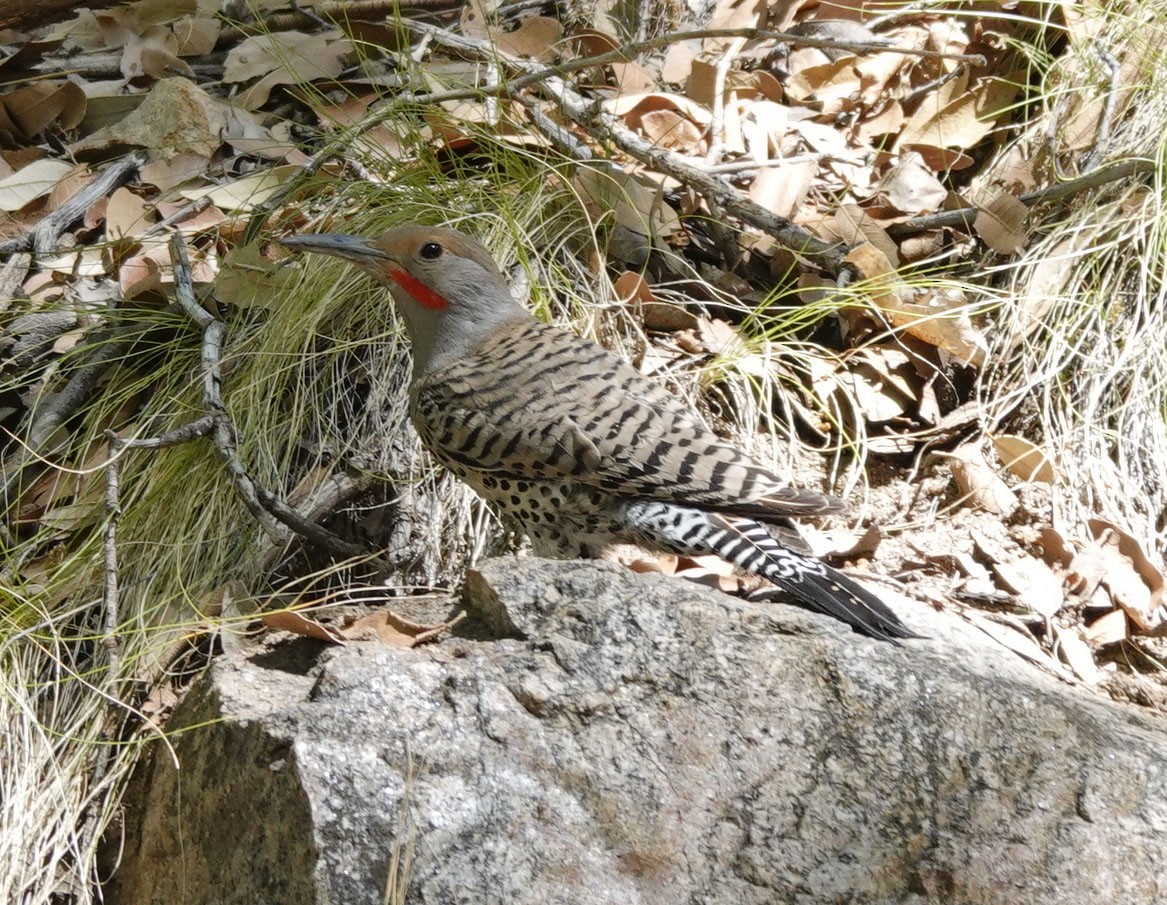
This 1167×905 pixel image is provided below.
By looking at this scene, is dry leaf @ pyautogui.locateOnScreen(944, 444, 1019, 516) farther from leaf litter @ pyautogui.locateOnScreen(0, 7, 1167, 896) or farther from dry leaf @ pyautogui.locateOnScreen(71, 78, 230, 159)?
dry leaf @ pyautogui.locateOnScreen(71, 78, 230, 159)

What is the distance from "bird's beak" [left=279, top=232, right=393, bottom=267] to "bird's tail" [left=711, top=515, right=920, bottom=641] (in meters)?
1.36

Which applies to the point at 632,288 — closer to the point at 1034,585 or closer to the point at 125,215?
the point at 1034,585

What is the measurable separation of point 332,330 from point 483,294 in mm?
652

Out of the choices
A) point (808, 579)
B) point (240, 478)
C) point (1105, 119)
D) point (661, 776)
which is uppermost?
→ point (1105, 119)

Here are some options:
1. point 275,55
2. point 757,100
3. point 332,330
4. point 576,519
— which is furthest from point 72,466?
point 757,100

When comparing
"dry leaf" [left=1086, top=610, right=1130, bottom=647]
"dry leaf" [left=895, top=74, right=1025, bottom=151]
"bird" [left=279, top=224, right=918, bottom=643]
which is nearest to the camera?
"bird" [left=279, top=224, right=918, bottom=643]

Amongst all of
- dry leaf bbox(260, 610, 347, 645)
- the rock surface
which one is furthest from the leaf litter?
the rock surface

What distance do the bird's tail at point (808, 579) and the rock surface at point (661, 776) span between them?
9.5 inches

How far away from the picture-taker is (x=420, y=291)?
395 cm

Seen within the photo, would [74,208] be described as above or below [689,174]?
below

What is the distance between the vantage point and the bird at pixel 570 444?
3.36 meters

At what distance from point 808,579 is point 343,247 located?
1720 millimetres

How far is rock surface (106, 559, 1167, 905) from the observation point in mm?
2383

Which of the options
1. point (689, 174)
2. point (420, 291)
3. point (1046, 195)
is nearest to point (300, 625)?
point (420, 291)
